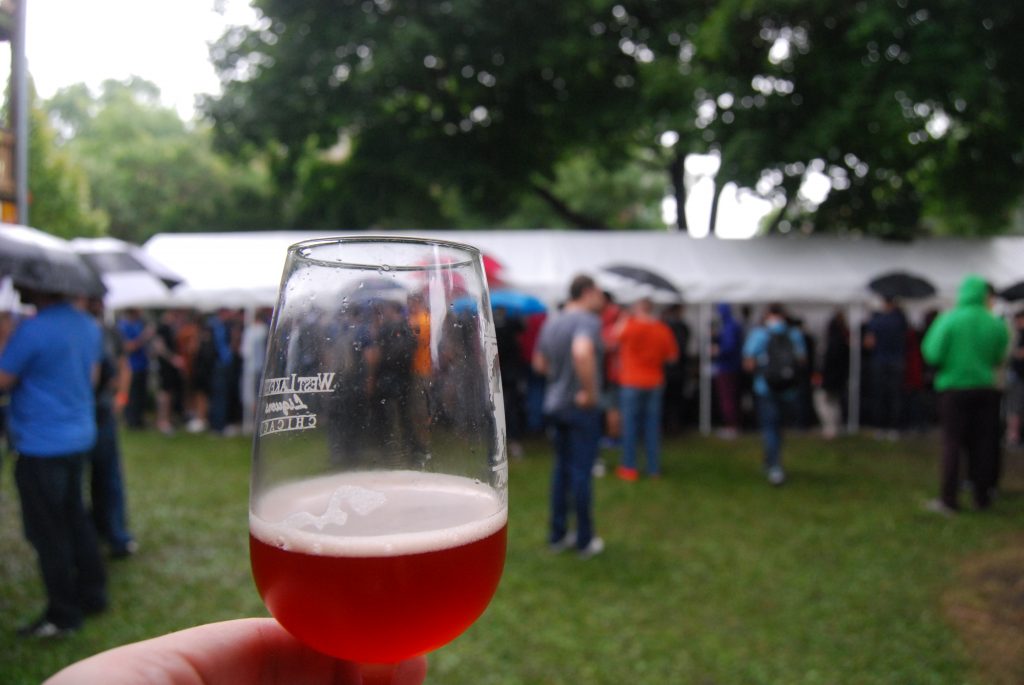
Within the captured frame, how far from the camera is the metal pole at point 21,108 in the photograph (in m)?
3.93

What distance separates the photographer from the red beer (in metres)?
0.83

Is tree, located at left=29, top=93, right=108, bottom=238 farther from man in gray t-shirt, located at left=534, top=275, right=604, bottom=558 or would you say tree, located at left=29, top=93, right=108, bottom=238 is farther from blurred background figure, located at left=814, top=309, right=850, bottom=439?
man in gray t-shirt, located at left=534, top=275, right=604, bottom=558

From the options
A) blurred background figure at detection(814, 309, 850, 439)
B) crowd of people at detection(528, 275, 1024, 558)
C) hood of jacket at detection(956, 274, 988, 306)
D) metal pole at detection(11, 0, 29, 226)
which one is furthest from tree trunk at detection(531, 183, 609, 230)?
metal pole at detection(11, 0, 29, 226)

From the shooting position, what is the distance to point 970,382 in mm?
5871

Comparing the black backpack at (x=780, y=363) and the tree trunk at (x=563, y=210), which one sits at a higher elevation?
the tree trunk at (x=563, y=210)

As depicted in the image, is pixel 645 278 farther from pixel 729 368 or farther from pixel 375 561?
pixel 375 561

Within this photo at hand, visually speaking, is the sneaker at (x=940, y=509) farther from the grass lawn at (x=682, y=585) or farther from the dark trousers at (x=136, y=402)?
the dark trousers at (x=136, y=402)

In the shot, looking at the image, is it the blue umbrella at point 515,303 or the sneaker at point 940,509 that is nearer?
the sneaker at point 940,509

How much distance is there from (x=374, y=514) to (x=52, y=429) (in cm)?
357

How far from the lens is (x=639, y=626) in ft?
13.4

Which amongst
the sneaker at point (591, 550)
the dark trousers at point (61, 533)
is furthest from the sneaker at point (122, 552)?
the sneaker at point (591, 550)

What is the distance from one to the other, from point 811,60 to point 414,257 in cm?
1269

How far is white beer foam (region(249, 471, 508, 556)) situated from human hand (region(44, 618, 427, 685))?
0.46ft

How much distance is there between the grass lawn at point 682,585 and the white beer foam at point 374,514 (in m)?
2.90
